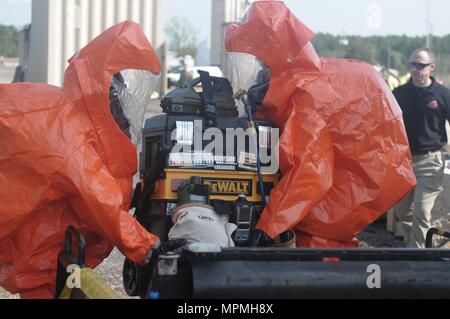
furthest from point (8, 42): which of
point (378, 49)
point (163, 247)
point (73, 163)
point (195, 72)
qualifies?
point (163, 247)

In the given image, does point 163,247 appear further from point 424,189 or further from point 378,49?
point 378,49

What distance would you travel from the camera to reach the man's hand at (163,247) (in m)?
3.37

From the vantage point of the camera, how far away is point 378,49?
160ft

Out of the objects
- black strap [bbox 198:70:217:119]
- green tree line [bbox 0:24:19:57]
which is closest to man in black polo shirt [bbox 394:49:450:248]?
black strap [bbox 198:70:217:119]

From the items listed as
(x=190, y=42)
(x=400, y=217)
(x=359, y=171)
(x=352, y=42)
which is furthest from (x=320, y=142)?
(x=190, y=42)

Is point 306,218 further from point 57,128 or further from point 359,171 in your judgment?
point 57,128

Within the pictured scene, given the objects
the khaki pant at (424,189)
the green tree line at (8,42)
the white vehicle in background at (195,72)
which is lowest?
the khaki pant at (424,189)

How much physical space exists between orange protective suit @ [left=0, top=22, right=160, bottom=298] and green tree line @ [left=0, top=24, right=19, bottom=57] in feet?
84.7

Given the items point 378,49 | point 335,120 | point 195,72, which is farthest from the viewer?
point 378,49

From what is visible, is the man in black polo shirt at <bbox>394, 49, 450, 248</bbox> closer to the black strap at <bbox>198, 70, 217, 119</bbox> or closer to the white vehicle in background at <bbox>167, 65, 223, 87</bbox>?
the white vehicle in background at <bbox>167, 65, 223, 87</bbox>

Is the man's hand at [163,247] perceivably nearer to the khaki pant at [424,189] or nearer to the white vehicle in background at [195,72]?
the white vehicle in background at [195,72]

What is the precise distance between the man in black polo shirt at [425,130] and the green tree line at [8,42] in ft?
79.1

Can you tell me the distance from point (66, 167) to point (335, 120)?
1.43m

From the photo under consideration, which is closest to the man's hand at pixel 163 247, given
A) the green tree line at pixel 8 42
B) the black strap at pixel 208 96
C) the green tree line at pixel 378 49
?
the black strap at pixel 208 96
